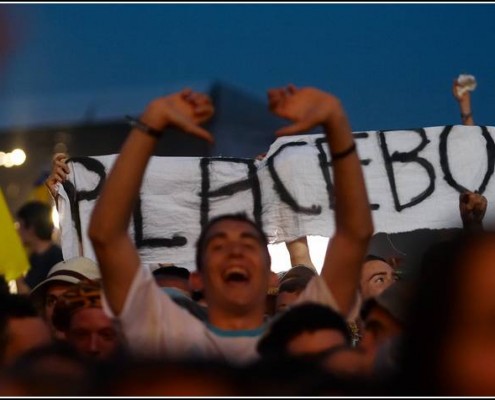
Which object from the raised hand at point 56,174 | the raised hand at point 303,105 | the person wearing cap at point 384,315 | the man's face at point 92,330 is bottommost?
the person wearing cap at point 384,315

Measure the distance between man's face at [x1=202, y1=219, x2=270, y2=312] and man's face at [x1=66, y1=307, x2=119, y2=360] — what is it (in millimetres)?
470

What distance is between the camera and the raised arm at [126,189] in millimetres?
2480

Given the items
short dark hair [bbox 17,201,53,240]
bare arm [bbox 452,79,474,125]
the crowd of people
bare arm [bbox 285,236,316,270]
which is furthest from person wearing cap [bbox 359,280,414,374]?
short dark hair [bbox 17,201,53,240]

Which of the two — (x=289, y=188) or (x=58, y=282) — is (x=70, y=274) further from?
(x=289, y=188)

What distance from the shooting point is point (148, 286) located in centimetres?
252

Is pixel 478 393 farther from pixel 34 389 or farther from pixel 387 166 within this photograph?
pixel 387 166

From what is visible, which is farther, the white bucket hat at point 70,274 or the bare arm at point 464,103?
the bare arm at point 464,103

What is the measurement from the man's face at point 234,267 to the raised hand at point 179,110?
345 mm

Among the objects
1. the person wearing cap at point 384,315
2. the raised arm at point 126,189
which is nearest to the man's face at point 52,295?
the raised arm at point 126,189

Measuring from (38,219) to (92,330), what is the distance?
91.5 inches

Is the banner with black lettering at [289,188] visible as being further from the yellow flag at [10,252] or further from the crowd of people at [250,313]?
the crowd of people at [250,313]

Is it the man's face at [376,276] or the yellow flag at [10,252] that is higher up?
the yellow flag at [10,252]

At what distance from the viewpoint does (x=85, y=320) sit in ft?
10.4

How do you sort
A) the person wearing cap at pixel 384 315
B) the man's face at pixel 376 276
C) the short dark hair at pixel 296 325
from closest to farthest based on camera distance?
the short dark hair at pixel 296 325, the person wearing cap at pixel 384 315, the man's face at pixel 376 276
